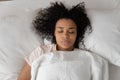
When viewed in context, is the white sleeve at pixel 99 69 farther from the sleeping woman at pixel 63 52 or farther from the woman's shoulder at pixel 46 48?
the woman's shoulder at pixel 46 48

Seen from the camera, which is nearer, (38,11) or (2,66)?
(2,66)

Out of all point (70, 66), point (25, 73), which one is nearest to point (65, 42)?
point (70, 66)

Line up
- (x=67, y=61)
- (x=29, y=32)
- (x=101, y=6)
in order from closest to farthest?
(x=67, y=61), (x=29, y=32), (x=101, y=6)

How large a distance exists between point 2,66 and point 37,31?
284 millimetres

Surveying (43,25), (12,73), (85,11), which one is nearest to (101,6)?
(85,11)

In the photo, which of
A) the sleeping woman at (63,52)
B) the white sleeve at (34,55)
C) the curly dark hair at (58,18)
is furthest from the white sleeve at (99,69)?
the white sleeve at (34,55)

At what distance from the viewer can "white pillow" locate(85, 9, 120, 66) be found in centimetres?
133

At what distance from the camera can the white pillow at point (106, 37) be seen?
133cm

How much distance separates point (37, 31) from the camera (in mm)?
1428

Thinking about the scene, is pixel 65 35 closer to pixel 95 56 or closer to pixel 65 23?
pixel 65 23

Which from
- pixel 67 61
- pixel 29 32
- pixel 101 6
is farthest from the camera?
pixel 101 6

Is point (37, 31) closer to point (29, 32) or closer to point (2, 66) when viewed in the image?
point (29, 32)

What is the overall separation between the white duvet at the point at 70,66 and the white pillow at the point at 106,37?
1.8 inches

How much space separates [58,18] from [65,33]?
126 mm
